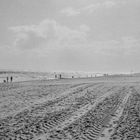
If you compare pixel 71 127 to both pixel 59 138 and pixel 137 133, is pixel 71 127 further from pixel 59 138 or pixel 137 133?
pixel 137 133

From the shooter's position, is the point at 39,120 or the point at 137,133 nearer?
the point at 137,133

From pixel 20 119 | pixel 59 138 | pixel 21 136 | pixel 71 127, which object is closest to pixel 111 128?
pixel 71 127

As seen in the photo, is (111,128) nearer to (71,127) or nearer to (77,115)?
(71,127)

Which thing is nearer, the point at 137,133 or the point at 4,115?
the point at 137,133

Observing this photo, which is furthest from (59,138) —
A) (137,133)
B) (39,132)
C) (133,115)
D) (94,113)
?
(133,115)

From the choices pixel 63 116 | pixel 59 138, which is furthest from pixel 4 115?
pixel 59 138

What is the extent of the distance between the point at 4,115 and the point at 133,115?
6.70 m

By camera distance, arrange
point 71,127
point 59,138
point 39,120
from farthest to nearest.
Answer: point 39,120 < point 71,127 < point 59,138

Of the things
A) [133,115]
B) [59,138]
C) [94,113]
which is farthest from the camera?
[94,113]

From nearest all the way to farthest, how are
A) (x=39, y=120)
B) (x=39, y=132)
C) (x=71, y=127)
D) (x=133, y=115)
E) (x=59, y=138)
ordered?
(x=59, y=138) → (x=39, y=132) → (x=71, y=127) → (x=39, y=120) → (x=133, y=115)

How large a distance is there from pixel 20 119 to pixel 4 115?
139 centimetres

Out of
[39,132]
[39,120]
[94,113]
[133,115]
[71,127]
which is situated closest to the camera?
[39,132]

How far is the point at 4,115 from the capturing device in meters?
9.52

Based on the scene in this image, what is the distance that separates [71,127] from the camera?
7289 mm
